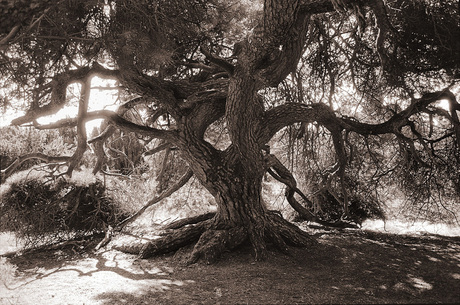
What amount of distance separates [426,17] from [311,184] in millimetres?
4648

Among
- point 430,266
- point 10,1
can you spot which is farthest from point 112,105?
point 430,266

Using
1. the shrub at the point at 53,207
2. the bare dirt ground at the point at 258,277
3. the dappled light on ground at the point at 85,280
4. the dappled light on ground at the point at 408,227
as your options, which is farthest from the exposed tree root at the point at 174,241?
the dappled light on ground at the point at 408,227

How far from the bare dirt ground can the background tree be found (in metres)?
0.51

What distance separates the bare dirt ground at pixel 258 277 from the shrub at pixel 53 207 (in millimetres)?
733

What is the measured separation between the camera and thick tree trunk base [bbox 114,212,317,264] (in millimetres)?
6340

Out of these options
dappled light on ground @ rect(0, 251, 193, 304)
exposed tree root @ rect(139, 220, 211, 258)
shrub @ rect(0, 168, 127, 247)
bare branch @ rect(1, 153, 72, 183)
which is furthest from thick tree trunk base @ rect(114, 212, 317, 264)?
bare branch @ rect(1, 153, 72, 183)

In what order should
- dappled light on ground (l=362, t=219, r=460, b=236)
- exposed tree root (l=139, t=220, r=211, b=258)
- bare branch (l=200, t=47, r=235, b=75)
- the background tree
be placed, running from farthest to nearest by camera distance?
dappled light on ground (l=362, t=219, r=460, b=236)
exposed tree root (l=139, t=220, r=211, b=258)
bare branch (l=200, t=47, r=235, b=75)
the background tree

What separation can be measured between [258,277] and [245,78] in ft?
9.15

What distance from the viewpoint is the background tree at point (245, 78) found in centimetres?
522

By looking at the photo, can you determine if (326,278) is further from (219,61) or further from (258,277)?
(219,61)

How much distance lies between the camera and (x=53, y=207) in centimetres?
797

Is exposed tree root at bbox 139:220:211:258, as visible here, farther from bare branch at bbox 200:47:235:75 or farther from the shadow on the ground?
bare branch at bbox 200:47:235:75

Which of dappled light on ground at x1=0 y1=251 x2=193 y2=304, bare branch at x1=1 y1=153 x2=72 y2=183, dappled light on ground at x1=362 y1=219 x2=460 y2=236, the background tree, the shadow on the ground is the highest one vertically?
the background tree

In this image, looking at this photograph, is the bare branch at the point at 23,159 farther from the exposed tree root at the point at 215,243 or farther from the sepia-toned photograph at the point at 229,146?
the exposed tree root at the point at 215,243
